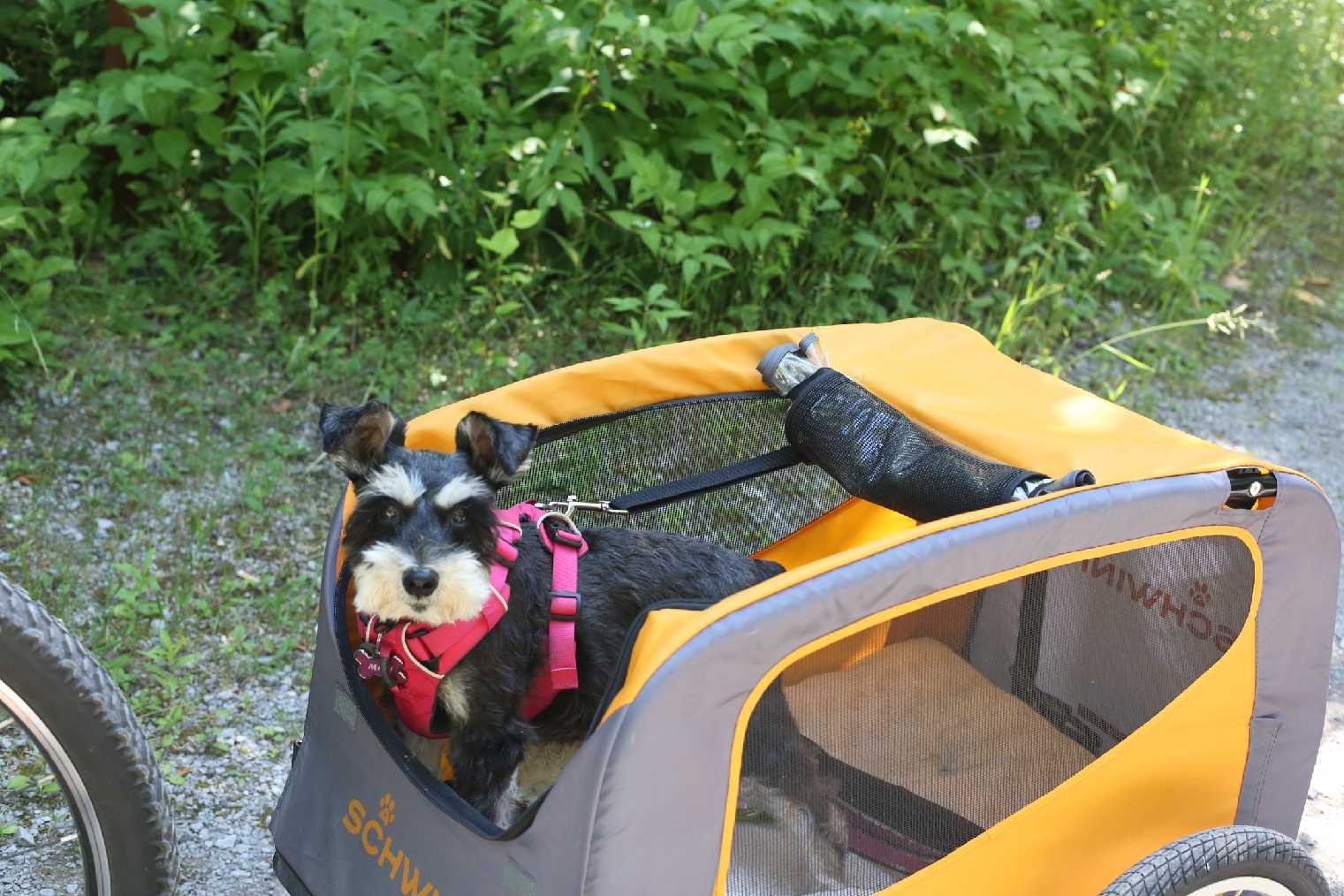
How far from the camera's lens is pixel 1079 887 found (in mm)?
2307

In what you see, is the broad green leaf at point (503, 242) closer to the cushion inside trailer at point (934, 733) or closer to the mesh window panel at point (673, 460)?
the mesh window panel at point (673, 460)

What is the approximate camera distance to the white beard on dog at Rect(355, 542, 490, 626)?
2223mm

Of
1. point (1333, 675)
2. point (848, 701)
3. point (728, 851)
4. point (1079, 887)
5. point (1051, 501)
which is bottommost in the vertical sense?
point (1333, 675)

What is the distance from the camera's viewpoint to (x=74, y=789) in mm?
2148

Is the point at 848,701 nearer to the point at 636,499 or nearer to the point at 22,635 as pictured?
the point at 636,499

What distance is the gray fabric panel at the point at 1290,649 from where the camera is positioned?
235 centimetres

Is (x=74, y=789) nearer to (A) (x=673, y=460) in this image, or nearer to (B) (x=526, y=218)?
(A) (x=673, y=460)

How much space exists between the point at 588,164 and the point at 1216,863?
317 centimetres

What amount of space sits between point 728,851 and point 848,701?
0.33m

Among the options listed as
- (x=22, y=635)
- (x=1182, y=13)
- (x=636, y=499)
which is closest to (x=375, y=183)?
(x=636, y=499)

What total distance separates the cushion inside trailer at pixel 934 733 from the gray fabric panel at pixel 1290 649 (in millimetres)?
366

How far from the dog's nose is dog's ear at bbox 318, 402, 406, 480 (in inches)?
10.9

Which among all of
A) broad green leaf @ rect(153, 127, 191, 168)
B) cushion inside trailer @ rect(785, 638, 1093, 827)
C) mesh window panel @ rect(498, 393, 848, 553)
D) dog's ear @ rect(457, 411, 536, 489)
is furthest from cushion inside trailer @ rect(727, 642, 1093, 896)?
broad green leaf @ rect(153, 127, 191, 168)

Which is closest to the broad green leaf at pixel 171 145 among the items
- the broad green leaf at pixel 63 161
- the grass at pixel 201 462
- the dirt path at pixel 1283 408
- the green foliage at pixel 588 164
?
the green foliage at pixel 588 164
